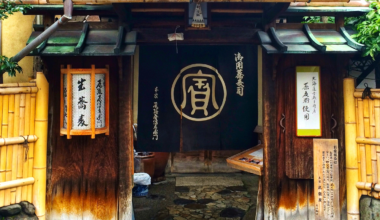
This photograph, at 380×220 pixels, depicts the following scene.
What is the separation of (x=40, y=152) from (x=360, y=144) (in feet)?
21.2

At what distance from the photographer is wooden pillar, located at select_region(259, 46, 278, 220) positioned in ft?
18.5

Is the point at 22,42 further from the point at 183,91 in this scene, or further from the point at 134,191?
the point at 134,191

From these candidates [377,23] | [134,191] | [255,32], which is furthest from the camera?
[134,191]

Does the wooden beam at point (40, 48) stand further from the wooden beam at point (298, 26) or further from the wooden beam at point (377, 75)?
the wooden beam at point (377, 75)

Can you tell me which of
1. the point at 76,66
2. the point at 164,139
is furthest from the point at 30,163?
the point at 164,139

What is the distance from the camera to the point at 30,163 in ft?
17.4

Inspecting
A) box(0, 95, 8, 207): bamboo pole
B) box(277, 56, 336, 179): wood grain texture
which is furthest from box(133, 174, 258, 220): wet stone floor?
box(0, 95, 8, 207): bamboo pole

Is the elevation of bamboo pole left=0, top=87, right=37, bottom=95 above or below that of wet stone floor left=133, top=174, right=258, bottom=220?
above

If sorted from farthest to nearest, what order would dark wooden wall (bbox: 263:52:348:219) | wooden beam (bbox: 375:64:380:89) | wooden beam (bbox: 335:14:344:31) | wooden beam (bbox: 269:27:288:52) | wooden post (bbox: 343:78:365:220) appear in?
wooden beam (bbox: 375:64:380:89), wooden beam (bbox: 335:14:344:31), dark wooden wall (bbox: 263:52:348:219), wooden post (bbox: 343:78:365:220), wooden beam (bbox: 269:27:288:52)

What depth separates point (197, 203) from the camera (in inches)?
328

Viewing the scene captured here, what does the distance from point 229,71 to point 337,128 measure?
8.53 ft

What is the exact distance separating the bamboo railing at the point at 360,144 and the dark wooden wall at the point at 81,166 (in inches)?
189

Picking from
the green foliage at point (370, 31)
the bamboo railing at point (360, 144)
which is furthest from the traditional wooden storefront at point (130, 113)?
the green foliage at point (370, 31)

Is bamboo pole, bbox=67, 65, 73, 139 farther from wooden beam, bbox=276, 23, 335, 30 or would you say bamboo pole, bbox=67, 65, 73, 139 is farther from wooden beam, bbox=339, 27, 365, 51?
wooden beam, bbox=339, 27, 365, 51
